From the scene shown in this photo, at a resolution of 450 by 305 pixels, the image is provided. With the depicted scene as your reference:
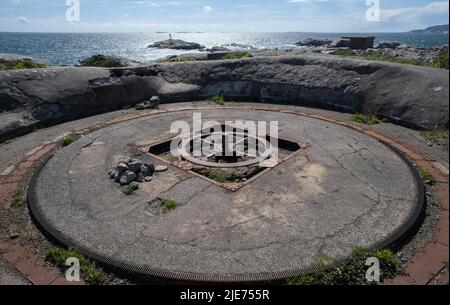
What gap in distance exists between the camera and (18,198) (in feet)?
16.3

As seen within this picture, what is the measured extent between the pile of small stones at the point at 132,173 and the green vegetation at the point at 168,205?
69 centimetres

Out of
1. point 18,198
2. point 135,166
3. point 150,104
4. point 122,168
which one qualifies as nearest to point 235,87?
point 150,104

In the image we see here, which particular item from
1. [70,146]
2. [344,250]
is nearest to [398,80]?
[344,250]

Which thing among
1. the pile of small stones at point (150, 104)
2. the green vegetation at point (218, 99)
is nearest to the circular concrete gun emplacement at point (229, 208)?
the pile of small stones at point (150, 104)

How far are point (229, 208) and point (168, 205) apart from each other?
2.77ft

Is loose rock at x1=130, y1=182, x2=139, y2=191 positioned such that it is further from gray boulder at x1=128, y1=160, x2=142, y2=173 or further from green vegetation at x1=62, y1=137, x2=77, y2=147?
green vegetation at x1=62, y1=137, x2=77, y2=147

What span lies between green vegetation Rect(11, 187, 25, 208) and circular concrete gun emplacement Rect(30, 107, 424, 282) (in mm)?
187

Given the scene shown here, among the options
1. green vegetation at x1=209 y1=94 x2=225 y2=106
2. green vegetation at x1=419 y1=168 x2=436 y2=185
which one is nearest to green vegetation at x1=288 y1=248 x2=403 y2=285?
green vegetation at x1=419 y1=168 x2=436 y2=185

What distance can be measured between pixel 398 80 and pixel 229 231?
22.8ft

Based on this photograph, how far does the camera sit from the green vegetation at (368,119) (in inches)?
320

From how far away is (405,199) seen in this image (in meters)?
4.80

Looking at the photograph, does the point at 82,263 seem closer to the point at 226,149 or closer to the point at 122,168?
the point at 122,168

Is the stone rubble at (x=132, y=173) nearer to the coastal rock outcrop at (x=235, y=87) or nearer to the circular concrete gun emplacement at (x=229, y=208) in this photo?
the circular concrete gun emplacement at (x=229, y=208)
